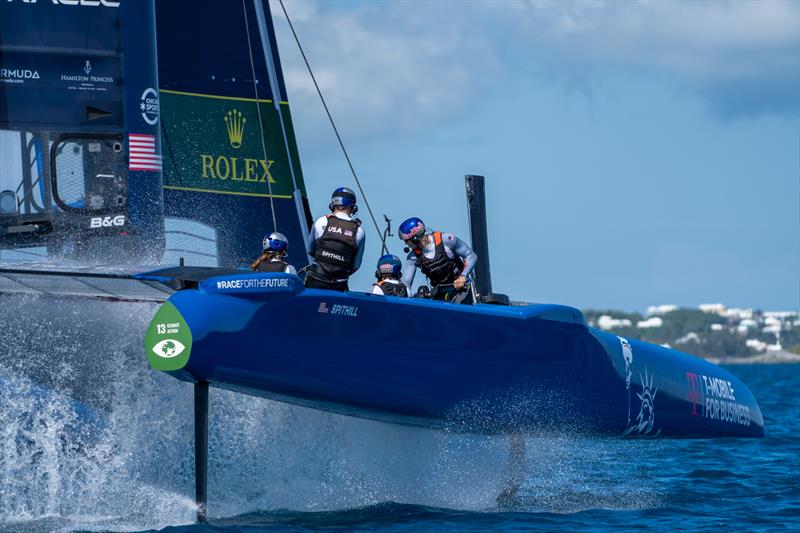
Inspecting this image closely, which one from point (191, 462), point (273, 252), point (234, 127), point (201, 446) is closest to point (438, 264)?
point (273, 252)

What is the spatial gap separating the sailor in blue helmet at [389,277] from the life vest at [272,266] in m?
0.64

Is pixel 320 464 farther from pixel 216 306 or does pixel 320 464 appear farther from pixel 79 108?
pixel 79 108

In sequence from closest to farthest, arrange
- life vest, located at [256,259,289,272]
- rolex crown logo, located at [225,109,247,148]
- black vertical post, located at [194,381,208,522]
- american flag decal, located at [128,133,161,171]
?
black vertical post, located at [194,381,208,522]
life vest, located at [256,259,289,272]
american flag decal, located at [128,133,161,171]
rolex crown logo, located at [225,109,247,148]

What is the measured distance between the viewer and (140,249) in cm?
846

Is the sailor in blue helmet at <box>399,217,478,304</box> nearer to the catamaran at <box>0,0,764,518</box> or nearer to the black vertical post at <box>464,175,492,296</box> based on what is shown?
the catamaran at <box>0,0,764,518</box>

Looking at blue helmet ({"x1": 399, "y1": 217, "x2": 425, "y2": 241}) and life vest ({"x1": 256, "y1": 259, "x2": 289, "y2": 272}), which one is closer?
→ life vest ({"x1": 256, "y1": 259, "x2": 289, "y2": 272})

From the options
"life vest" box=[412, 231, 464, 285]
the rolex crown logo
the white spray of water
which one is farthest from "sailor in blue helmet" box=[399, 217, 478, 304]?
the rolex crown logo

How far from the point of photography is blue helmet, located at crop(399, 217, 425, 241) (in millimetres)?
8164

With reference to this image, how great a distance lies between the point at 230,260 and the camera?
9648 millimetres

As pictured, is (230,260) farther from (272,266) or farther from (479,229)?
(272,266)

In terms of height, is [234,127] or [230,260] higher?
[234,127]

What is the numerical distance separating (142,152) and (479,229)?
2256 millimetres

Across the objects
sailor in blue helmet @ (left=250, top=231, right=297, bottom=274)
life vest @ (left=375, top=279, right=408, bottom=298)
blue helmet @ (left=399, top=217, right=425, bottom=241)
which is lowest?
life vest @ (left=375, top=279, right=408, bottom=298)

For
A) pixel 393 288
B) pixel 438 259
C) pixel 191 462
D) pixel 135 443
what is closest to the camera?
pixel 135 443
